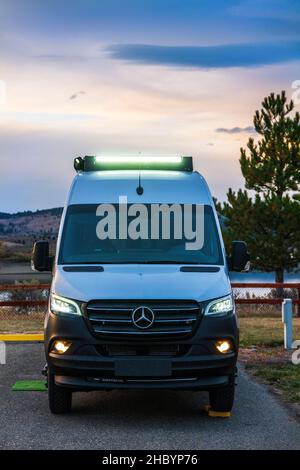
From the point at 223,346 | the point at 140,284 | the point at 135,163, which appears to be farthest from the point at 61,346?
the point at 135,163

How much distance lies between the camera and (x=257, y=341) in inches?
626

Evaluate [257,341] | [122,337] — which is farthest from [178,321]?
[257,341]

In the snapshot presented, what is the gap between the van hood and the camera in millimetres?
8016

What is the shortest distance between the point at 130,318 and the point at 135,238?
1386 millimetres

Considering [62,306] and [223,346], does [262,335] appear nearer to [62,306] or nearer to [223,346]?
[223,346]

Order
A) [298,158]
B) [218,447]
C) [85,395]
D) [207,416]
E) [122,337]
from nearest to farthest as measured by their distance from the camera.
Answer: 1. [218,447]
2. [122,337]
3. [207,416]
4. [85,395]
5. [298,158]

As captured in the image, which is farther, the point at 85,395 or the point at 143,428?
the point at 85,395

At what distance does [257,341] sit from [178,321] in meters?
8.21

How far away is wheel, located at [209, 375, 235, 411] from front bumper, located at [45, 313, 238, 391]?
13.6 inches

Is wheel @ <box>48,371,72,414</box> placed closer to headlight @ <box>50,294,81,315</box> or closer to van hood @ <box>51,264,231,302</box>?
headlight @ <box>50,294,81,315</box>

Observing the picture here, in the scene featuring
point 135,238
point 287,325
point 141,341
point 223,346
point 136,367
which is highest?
point 135,238

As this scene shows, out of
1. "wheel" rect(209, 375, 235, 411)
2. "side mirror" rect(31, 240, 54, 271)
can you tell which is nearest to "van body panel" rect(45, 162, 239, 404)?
"wheel" rect(209, 375, 235, 411)

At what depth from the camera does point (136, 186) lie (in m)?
9.57
